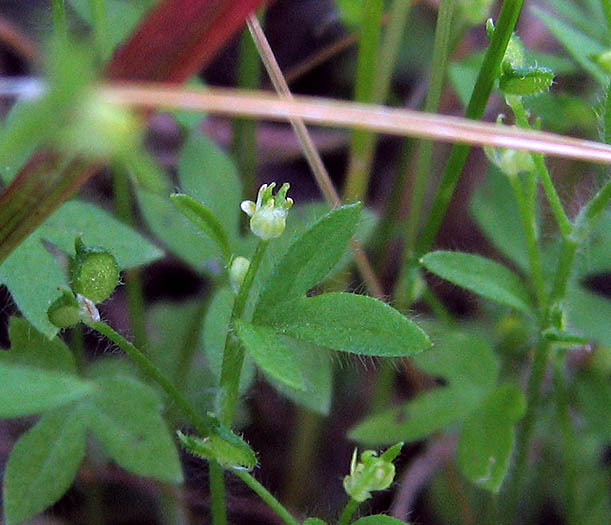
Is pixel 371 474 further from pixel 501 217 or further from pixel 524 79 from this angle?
pixel 501 217

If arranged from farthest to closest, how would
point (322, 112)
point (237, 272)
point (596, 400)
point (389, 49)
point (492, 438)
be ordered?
point (389, 49) < point (596, 400) < point (492, 438) < point (237, 272) < point (322, 112)

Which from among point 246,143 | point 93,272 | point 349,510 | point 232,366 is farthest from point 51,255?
point 246,143

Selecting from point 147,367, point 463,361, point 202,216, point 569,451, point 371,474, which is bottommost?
point 569,451

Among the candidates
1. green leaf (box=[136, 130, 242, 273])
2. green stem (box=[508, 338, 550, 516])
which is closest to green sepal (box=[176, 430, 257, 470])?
green stem (box=[508, 338, 550, 516])

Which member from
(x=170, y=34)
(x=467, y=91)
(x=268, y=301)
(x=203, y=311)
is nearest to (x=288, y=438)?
(x=203, y=311)

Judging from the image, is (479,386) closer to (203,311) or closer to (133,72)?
(203,311)

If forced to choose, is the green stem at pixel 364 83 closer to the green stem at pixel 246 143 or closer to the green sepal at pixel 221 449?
the green stem at pixel 246 143

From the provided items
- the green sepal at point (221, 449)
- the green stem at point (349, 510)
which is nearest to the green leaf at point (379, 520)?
the green stem at point (349, 510)
